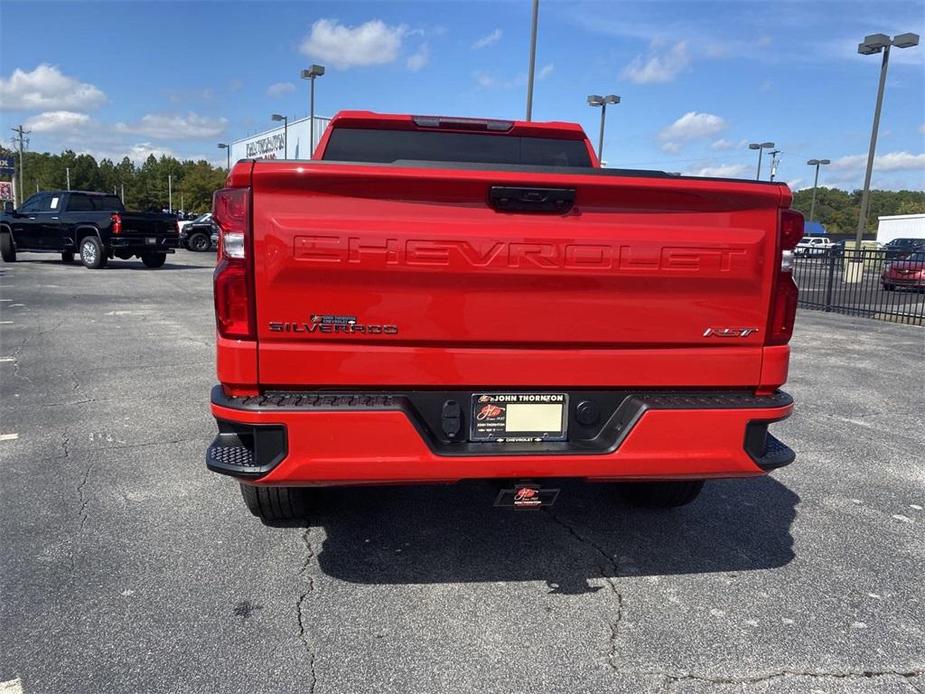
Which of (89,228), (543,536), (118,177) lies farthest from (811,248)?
(118,177)

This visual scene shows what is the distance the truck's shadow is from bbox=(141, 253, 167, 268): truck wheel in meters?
18.0

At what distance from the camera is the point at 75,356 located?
7895 mm

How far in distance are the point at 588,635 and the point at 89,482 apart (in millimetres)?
3104

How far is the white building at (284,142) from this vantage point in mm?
44062

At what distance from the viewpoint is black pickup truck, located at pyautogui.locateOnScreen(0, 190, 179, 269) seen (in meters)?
18.4

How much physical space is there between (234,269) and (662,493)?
2.58m

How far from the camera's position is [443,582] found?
3162mm

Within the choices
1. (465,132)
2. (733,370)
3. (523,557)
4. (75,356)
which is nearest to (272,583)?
(523,557)

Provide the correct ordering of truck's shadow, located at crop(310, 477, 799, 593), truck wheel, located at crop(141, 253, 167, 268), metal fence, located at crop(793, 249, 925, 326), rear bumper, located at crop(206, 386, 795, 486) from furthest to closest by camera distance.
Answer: truck wheel, located at crop(141, 253, 167, 268) < metal fence, located at crop(793, 249, 925, 326) < truck's shadow, located at crop(310, 477, 799, 593) < rear bumper, located at crop(206, 386, 795, 486)

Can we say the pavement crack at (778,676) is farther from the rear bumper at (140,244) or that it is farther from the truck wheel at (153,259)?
the truck wheel at (153,259)

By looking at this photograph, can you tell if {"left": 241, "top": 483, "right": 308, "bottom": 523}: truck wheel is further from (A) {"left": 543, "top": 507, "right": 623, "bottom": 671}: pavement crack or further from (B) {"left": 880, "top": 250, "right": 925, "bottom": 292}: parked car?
(B) {"left": 880, "top": 250, "right": 925, "bottom": 292}: parked car

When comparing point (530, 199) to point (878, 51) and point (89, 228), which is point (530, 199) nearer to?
point (89, 228)

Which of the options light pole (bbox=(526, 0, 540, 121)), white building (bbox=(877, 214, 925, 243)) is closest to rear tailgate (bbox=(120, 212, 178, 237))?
light pole (bbox=(526, 0, 540, 121))

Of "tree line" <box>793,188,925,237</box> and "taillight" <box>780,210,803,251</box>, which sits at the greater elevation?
"tree line" <box>793,188,925,237</box>
